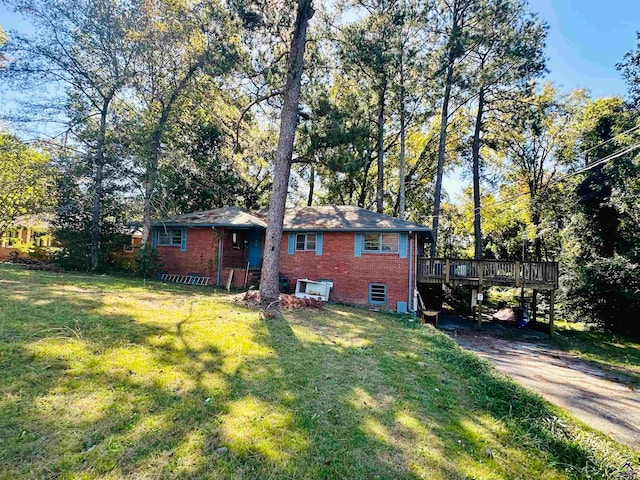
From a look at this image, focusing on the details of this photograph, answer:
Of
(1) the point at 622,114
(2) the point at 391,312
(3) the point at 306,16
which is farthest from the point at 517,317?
(3) the point at 306,16

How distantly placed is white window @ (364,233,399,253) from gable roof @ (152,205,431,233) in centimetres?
46

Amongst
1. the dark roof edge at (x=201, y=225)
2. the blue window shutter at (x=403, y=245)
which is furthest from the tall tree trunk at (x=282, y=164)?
the blue window shutter at (x=403, y=245)

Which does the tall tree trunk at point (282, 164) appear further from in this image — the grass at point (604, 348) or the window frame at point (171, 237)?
the grass at point (604, 348)

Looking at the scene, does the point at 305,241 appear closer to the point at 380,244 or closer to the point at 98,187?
the point at 380,244

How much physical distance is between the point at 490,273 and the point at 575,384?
6833 mm

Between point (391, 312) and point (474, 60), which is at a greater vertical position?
point (474, 60)

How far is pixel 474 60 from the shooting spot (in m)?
18.5

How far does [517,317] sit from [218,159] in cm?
2017

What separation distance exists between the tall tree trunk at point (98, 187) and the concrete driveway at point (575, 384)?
56.4 ft

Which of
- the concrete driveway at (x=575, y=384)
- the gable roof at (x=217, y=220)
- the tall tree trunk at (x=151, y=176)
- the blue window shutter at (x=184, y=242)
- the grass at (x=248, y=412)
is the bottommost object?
the concrete driveway at (x=575, y=384)

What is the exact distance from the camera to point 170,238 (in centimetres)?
1670

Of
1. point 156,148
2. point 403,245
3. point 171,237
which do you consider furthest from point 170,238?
point 403,245

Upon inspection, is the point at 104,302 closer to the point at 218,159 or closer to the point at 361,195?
the point at 218,159

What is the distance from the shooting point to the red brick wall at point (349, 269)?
13.1 meters
